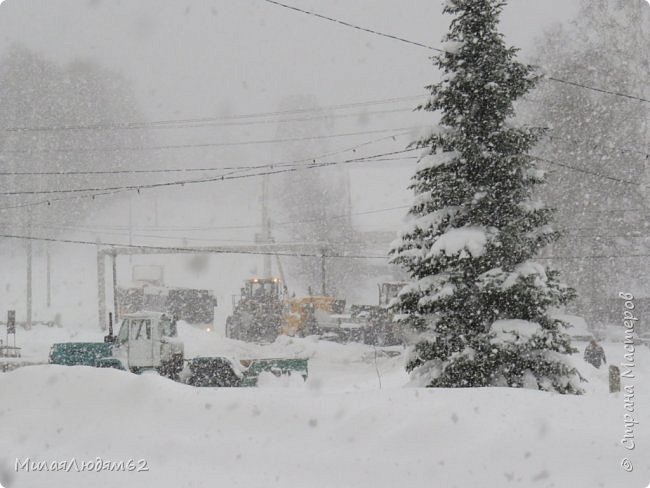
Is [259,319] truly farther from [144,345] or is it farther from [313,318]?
[144,345]

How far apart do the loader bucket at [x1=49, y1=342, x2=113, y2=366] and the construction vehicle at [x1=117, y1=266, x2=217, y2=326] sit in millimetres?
18077

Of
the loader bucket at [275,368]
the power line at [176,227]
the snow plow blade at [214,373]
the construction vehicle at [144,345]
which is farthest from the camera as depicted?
the power line at [176,227]

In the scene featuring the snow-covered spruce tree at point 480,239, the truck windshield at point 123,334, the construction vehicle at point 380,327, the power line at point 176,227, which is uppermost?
the power line at point 176,227

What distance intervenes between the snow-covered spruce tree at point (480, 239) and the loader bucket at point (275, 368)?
474 centimetres

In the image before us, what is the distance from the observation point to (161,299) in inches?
1778

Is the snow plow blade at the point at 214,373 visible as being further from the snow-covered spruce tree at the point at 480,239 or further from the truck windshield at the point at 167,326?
the snow-covered spruce tree at the point at 480,239

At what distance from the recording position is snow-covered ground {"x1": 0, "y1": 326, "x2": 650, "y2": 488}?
6406 mm

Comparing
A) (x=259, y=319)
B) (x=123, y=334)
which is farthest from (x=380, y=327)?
(x=123, y=334)

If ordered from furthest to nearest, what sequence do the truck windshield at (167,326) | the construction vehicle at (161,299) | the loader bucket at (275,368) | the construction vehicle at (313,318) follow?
the construction vehicle at (161,299)
the construction vehicle at (313,318)
the truck windshield at (167,326)
the loader bucket at (275,368)

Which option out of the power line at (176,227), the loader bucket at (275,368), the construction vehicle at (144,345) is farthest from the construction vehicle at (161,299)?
the loader bucket at (275,368)

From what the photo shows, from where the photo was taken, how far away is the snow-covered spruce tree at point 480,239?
1098 centimetres

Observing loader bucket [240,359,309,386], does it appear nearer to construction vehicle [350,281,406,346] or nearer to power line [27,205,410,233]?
construction vehicle [350,281,406,346]

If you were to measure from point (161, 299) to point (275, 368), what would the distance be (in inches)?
1209

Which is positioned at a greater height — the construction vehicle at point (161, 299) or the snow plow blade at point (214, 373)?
the construction vehicle at point (161, 299)
